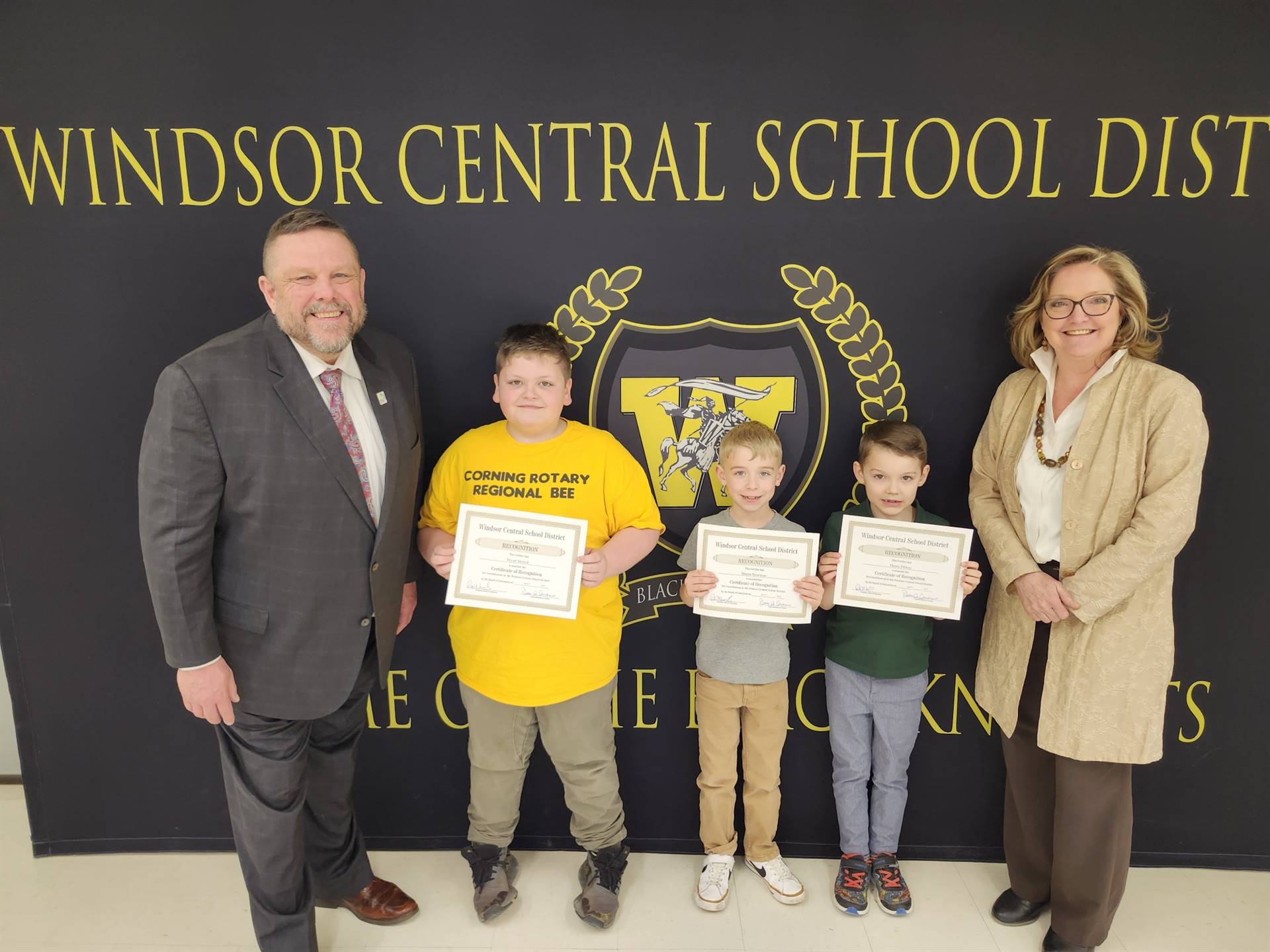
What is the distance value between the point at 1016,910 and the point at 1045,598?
1.06 metres

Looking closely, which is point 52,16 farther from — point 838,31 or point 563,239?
point 838,31

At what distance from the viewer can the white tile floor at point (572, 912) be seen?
2.33 m

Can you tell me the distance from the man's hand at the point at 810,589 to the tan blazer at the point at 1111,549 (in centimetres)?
48

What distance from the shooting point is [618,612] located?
237 centimetres

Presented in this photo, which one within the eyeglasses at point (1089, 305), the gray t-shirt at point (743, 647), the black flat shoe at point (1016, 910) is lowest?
the black flat shoe at point (1016, 910)

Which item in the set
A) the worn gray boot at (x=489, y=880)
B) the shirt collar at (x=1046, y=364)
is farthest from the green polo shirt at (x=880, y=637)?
the worn gray boot at (x=489, y=880)

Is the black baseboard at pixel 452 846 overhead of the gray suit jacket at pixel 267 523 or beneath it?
beneath

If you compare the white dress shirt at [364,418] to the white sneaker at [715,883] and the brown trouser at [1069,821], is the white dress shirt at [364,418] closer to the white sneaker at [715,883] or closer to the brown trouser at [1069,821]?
the white sneaker at [715,883]

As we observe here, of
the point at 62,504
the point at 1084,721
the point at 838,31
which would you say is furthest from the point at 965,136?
the point at 62,504

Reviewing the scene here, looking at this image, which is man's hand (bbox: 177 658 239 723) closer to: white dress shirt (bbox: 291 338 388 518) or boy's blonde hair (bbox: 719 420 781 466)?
white dress shirt (bbox: 291 338 388 518)

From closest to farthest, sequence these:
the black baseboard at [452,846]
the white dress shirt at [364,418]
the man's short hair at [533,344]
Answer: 1. the white dress shirt at [364,418]
2. the man's short hair at [533,344]
3. the black baseboard at [452,846]

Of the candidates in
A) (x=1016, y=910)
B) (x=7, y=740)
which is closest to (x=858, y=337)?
(x=1016, y=910)

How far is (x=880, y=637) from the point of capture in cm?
234

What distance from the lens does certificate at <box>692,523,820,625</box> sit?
219cm
